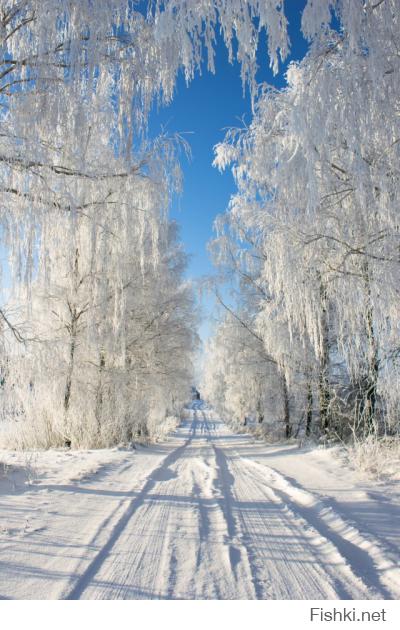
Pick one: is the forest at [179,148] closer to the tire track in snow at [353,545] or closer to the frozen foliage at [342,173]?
the frozen foliage at [342,173]

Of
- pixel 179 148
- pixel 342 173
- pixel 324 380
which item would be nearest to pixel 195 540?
pixel 342 173

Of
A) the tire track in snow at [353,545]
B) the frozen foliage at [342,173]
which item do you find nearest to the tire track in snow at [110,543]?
the tire track in snow at [353,545]

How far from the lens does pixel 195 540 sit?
2.59 m

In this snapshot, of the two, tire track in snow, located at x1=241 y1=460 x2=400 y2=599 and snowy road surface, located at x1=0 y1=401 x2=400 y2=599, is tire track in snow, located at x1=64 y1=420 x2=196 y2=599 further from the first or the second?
tire track in snow, located at x1=241 y1=460 x2=400 y2=599

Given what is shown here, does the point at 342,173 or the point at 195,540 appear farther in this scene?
the point at 342,173

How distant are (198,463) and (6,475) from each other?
3.20m

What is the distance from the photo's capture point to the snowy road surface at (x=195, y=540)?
190cm

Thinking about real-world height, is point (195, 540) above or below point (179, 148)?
below

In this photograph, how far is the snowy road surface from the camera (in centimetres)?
190

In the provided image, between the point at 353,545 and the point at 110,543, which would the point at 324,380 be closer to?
the point at 353,545

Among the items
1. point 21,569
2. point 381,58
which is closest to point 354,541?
point 21,569

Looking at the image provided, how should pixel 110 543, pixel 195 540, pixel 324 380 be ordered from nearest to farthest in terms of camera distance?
pixel 110 543 → pixel 195 540 → pixel 324 380
